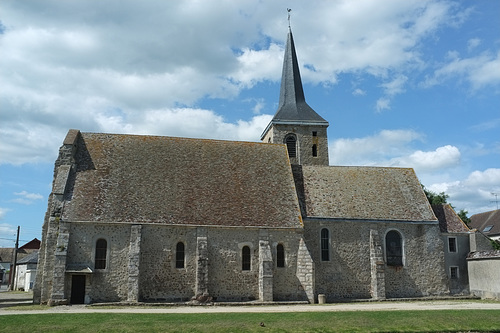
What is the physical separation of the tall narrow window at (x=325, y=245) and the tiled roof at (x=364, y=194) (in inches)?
43.7

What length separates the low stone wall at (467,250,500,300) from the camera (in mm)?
27766

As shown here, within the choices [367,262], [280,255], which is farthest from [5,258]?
[367,262]

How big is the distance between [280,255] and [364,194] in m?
8.43

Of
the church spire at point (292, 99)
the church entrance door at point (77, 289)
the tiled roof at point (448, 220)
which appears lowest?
the church entrance door at point (77, 289)

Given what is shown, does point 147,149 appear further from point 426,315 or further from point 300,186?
point 426,315

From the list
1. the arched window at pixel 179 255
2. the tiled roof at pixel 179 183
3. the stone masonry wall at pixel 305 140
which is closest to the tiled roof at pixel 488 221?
the stone masonry wall at pixel 305 140

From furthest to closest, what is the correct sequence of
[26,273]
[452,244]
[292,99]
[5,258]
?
[5,258]
[26,273]
[292,99]
[452,244]

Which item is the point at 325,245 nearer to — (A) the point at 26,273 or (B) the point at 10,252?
(A) the point at 26,273

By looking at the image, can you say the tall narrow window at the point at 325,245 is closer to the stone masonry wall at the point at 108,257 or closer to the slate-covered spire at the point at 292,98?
the slate-covered spire at the point at 292,98

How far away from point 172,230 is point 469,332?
15946mm

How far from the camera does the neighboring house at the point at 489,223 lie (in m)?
56.4

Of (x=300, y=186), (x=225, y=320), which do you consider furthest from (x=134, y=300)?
(x=300, y=186)

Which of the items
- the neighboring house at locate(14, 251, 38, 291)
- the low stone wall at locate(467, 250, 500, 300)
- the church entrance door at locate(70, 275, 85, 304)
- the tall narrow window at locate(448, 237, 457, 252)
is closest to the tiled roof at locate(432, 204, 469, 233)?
the tall narrow window at locate(448, 237, 457, 252)

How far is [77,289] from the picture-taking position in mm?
23969
